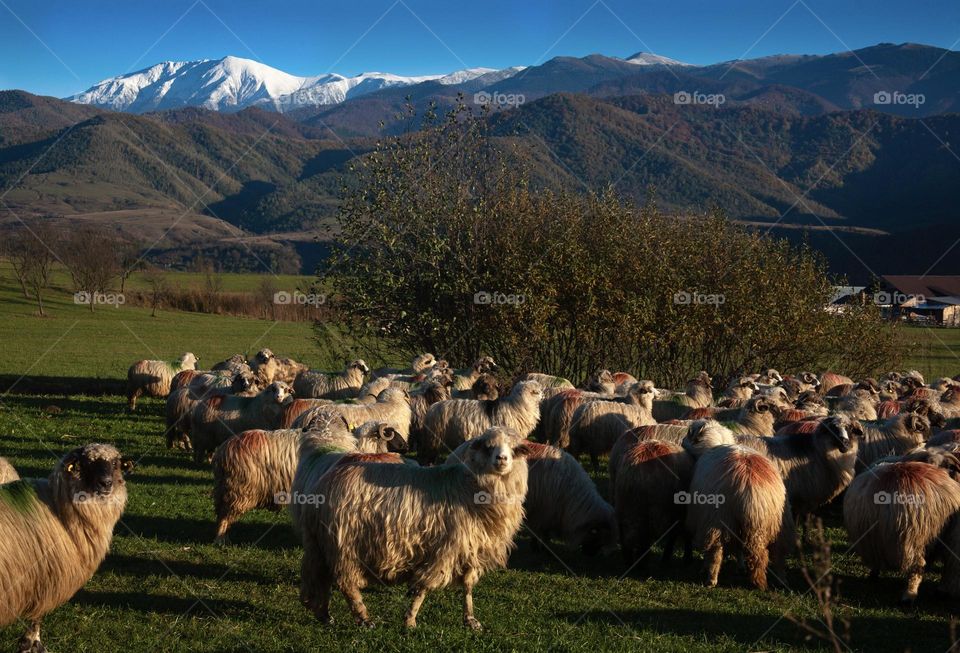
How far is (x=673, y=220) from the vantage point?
2780 cm

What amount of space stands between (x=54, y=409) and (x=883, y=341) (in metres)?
25.6

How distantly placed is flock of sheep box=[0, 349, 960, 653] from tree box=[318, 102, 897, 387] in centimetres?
791

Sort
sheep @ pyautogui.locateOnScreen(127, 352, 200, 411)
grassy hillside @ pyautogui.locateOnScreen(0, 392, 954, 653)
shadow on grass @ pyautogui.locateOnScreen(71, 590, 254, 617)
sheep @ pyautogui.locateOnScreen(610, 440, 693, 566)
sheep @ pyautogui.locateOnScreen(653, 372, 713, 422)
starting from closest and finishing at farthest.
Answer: grassy hillside @ pyautogui.locateOnScreen(0, 392, 954, 653) < shadow on grass @ pyautogui.locateOnScreen(71, 590, 254, 617) < sheep @ pyautogui.locateOnScreen(610, 440, 693, 566) < sheep @ pyautogui.locateOnScreen(653, 372, 713, 422) < sheep @ pyautogui.locateOnScreen(127, 352, 200, 411)

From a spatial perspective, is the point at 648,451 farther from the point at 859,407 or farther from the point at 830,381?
the point at 830,381

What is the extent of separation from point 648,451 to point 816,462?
99.4 inches

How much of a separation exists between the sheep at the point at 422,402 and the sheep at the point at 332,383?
158 inches

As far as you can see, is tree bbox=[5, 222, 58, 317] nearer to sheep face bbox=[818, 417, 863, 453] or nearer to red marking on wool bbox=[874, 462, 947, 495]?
sheep face bbox=[818, 417, 863, 453]

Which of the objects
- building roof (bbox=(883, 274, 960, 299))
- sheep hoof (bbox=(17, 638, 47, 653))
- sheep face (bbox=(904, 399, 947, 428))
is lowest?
sheep hoof (bbox=(17, 638, 47, 653))

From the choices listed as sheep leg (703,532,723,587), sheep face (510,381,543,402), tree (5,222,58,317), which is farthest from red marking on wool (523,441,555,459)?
tree (5,222,58,317)

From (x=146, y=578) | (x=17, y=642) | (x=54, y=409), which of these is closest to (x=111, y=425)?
(x=54, y=409)

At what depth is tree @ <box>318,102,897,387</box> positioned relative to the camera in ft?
78.1

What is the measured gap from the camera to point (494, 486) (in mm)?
7523

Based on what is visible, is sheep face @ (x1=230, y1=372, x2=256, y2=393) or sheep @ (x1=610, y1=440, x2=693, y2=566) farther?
sheep face @ (x1=230, y1=372, x2=256, y2=393)

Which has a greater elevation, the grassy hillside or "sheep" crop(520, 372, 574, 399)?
"sheep" crop(520, 372, 574, 399)
